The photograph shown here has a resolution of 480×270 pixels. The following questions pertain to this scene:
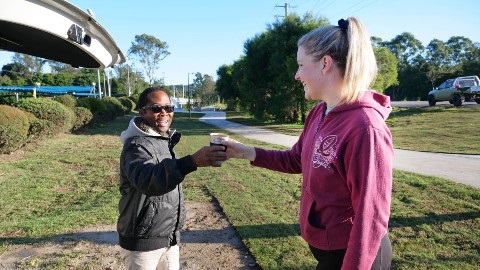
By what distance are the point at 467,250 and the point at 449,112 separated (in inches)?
760

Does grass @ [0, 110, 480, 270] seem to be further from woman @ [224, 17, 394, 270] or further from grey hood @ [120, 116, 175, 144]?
woman @ [224, 17, 394, 270]

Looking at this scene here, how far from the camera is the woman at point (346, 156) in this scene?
4.82 feet

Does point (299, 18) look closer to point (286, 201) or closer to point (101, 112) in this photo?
point (101, 112)

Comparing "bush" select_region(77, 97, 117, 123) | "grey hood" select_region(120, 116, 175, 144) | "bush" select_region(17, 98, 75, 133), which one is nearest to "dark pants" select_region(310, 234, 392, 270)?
"grey hood" select_region(120, 116, 175, 144)

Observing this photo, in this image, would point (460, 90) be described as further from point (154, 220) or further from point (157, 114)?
point (154, 220)

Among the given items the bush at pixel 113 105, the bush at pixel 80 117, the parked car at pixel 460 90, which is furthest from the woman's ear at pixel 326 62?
the parked car at pixel 460 90

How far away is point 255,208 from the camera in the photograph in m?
5.85

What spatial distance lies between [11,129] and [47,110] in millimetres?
3763

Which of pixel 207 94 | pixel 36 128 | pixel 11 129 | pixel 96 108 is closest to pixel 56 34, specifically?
pixel 11 129

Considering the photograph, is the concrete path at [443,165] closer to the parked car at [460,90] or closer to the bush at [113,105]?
the parked car at [460,90]

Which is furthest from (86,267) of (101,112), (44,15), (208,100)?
(208,100)

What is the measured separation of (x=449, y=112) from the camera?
21.3 metres

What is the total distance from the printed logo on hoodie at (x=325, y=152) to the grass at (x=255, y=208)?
2.48 meters

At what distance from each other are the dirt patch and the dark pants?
92.3 inches
